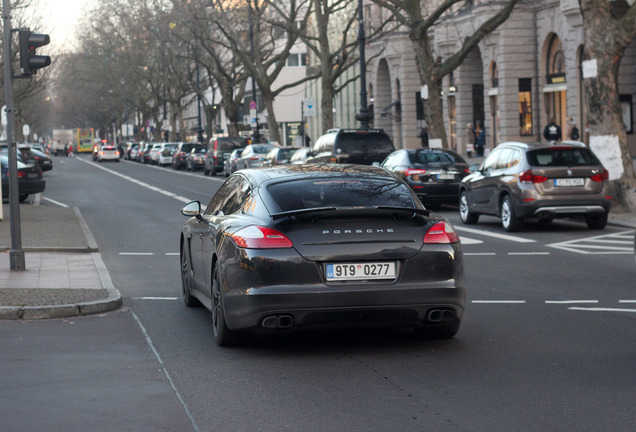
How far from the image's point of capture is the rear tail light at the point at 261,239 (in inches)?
313

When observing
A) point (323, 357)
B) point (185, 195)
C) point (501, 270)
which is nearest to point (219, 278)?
point (323, 357)

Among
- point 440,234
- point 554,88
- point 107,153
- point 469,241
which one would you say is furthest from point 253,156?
point 107,153

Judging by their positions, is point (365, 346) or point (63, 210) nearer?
point (365, 346)

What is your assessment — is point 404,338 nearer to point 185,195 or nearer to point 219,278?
point 219,278

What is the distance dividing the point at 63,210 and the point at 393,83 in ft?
139

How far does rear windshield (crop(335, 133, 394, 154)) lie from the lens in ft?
100

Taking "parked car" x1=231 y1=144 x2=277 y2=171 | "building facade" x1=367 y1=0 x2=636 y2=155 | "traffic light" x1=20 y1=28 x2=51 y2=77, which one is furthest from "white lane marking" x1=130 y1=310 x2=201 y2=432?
"parked car" x1=231 y1=144 x2=277 y2=171

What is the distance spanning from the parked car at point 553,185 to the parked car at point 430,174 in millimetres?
5302

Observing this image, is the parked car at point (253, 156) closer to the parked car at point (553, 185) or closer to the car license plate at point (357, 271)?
the parked car at point (553, 185)

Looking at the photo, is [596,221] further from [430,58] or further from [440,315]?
[430,58]

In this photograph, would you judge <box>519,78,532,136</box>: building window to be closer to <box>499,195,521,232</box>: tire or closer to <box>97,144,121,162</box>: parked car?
<box>499,195,521,232</box>: tire

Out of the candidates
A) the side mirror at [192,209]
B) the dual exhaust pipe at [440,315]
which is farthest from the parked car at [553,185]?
the dual exhaust pipe at [440,315]

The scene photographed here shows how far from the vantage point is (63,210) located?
85.9 feet

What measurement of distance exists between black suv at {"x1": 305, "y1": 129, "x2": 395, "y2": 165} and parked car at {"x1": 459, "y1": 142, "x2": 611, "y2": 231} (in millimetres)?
10988
